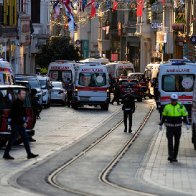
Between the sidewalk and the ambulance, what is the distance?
2356cm

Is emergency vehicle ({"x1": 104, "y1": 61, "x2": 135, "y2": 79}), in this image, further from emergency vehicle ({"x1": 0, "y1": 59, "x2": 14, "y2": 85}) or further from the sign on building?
the sign on building

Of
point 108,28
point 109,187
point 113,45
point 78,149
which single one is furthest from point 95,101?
point 113,45

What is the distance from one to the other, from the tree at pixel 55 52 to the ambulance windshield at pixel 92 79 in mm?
36658

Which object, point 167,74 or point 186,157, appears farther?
point 167,74

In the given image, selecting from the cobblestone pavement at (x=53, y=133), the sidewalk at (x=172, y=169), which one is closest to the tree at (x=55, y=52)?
the cobblestone pavement at (x=53, y=133)

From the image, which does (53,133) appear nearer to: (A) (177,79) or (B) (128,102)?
(B) (128,102)

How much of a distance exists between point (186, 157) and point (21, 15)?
160 ft

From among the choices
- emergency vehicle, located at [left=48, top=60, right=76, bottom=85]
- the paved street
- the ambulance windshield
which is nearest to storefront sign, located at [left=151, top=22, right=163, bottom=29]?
emergency vehicle, located at [left=48, top=60, right=76, bottom=85]

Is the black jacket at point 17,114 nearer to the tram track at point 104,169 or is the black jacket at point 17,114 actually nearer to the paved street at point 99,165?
the paved street at point 99,165

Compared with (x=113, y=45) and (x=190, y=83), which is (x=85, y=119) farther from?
(x=113, y=45)

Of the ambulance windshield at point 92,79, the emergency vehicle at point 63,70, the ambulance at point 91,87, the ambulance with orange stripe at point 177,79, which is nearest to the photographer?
the ambulance with orange stripe at point 177,79

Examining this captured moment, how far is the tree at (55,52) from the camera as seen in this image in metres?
93.3

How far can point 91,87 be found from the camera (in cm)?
5472

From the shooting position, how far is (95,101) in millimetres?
54312
